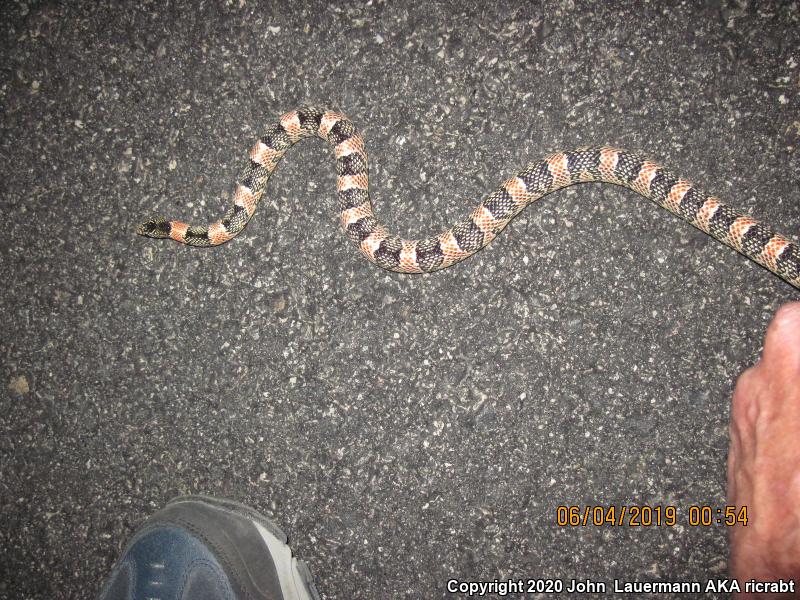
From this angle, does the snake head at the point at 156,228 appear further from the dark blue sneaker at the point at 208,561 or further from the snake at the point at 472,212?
the dark blue sneaker at the point at 208,561

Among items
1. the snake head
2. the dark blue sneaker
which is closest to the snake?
the snake head

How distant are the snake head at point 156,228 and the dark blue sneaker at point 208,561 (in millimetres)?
1524

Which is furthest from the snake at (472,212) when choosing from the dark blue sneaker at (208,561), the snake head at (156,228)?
the dark blue sneaker at (208,561)

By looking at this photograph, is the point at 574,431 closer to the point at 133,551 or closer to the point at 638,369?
the point at 638,369

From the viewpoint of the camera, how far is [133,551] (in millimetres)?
2512

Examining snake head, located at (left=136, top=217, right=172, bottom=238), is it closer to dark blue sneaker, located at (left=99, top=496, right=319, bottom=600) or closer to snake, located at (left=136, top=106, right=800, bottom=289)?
snake, located at (left=136, top=106, right=800, bottom=289)

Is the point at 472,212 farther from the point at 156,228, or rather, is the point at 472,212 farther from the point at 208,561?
the point at 208,561

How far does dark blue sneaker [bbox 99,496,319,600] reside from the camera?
2.40 m

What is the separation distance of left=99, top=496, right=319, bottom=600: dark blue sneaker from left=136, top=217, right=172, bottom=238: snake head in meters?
1.52

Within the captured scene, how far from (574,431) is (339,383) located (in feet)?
4.28

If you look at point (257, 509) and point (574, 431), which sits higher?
point (574, 431)

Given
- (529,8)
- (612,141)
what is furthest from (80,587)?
(529,8)

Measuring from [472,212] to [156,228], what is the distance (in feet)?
5.75

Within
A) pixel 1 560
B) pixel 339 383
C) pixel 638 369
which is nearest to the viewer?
pixel 638 369
